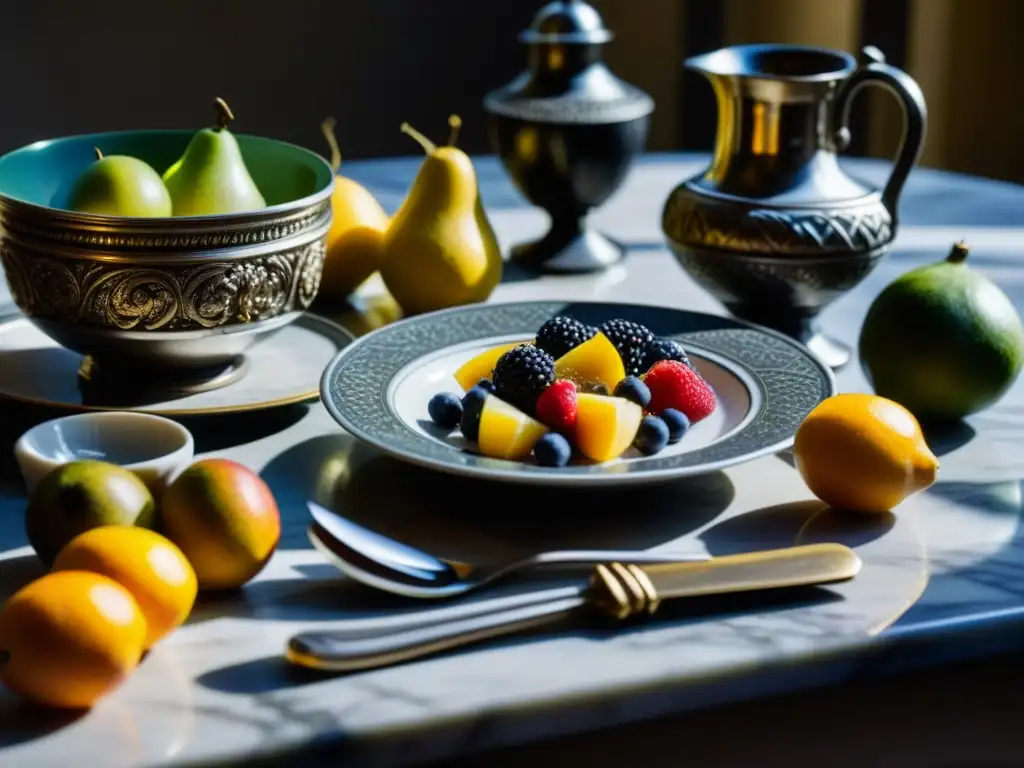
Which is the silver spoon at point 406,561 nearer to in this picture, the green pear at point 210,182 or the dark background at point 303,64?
the green pear at point 210,182

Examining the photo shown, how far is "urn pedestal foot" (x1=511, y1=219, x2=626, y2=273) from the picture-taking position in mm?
1473

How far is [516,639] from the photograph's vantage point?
2.40 feet

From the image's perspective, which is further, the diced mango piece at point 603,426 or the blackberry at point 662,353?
the blackberry at point 662,353

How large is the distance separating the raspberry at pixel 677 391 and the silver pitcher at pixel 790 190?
0.23m

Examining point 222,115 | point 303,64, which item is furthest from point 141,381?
point 303,64

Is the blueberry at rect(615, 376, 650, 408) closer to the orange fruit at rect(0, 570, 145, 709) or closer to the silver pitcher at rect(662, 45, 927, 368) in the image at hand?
the silver pitcher at rect(662, 45, 927, 368)

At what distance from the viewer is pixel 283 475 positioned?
3.13 feet

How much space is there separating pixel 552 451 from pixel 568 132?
0.63m

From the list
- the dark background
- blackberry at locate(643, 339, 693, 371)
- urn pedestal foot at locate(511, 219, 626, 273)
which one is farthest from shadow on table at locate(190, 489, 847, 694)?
the dark background

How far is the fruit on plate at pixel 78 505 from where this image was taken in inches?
29.9

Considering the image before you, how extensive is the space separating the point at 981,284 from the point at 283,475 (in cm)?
56

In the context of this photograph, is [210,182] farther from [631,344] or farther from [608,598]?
[608,598]

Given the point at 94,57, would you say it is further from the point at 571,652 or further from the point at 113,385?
the point at 571,652

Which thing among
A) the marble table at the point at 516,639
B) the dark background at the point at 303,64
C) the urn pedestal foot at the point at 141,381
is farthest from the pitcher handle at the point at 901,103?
the dark background at the point at 303,64
